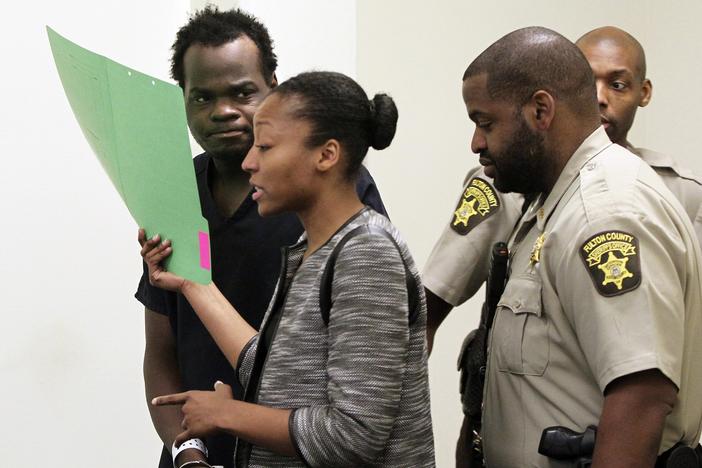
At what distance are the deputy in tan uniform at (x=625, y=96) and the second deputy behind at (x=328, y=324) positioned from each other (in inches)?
35.2

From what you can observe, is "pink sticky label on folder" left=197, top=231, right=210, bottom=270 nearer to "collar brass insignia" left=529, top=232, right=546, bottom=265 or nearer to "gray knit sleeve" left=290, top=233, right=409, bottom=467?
"gray knit sleeve" left=290, top=233, right=409, bottom=467

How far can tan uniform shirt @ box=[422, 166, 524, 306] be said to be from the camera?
1.70 metres

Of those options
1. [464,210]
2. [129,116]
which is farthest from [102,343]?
[129,116]

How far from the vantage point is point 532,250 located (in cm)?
144

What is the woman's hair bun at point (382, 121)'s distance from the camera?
4.12ft

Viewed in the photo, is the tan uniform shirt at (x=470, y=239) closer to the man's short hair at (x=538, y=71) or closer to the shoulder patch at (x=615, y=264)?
the man's short hair at (x=538, y=71)

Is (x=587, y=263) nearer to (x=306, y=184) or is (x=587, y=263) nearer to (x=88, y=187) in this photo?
(x=306, y=184)

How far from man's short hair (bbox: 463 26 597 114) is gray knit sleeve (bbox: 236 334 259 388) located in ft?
1.67

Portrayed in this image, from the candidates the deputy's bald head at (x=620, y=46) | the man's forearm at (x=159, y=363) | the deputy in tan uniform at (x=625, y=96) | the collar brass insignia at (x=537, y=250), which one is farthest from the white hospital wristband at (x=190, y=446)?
the deputy's bald head at (x=620, y=46)

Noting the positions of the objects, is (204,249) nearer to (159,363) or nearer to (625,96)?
(159,363)

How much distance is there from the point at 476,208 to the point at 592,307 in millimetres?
458

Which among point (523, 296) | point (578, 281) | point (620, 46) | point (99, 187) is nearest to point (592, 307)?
point (578, 281)

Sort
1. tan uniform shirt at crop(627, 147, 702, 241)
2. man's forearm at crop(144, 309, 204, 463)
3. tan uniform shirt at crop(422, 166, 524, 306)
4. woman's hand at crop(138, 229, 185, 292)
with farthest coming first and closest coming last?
tan uniform shirt at crop(627, 147, 702, 241), tan uniform shirt at crop(422, 166, 524, 306), man's forearm at crop(144, 309, 204, 463), woman's hand at crop(138, 229, 185, 292)

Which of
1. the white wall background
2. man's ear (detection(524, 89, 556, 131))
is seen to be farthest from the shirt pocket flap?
the white wall background
